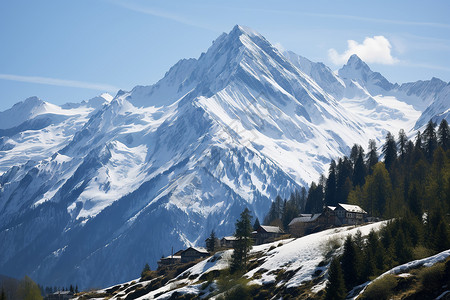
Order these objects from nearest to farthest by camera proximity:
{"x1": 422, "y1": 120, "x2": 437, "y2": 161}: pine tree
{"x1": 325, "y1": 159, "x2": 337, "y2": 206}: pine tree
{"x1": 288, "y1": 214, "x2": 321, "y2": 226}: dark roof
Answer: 1. {"x1": 288, "y1": 214, "x2": 321, "y2": 226}: dark roof
2. {"x1": 422, "y1": 120, "x2": 437, "y2": 161}: pine tree
3. {"x1": 325, "y1": 159, "x2": 337, "y2": 206}: pine tree

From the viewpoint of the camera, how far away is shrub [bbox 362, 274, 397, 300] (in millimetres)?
85750

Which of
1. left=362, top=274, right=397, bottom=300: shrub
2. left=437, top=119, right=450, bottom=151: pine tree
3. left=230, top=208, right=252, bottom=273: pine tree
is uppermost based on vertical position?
left=437, top=119, right=450, bottom=151: pine tree

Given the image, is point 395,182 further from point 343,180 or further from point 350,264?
point 350,264

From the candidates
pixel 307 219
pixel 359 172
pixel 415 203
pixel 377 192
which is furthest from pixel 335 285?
pixel 359 172

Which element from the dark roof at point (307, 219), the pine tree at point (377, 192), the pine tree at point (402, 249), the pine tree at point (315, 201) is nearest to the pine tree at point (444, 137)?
the pine tree at point (377, 192)

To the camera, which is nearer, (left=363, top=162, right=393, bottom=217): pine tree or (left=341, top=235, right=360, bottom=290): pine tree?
(left=341, top=235, right=360, bottom=290): pine tree

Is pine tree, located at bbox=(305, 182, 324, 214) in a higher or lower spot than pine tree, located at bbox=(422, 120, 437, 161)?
lower

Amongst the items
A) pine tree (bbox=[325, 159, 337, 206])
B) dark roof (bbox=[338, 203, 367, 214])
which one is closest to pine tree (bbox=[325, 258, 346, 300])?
dark roof (bbox=[338, 203, 367, 214])

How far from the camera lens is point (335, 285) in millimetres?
93938

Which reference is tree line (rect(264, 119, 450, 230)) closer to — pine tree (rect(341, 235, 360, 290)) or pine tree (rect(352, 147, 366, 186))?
pine tree (rect(352, 147, 366, 186))

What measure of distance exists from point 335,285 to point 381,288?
9.01 metres

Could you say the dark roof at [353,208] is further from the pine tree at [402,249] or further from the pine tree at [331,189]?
the pine tree at [402,249]

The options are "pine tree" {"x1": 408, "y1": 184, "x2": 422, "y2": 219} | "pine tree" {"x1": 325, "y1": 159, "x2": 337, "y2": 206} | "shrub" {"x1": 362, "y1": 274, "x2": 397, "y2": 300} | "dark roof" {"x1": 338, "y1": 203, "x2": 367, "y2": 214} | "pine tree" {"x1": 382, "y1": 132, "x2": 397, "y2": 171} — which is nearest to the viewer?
"shrub" {"x1": 362, "y1": 274, "x2": 397, "y2": 300}

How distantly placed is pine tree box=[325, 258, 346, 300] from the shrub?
5.31 metres
